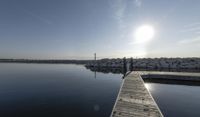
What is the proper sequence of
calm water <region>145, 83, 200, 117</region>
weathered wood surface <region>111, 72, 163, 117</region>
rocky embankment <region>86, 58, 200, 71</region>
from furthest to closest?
rocky embankment <region>86, 58, 200, 71</region>, calm water <region>145, 83, 200, 117</region>, weathered wood surface <region>111, 72, 163, 117</region>

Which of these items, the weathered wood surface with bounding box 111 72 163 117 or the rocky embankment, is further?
the rocky embankment

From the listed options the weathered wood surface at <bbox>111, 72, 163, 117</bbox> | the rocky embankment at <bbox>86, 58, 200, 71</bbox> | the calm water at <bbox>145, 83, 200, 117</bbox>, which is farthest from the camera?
the rocky embankment at <bbox>86, 58, 200, 71</bbox>

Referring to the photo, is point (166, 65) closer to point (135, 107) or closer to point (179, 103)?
point (179, 103)

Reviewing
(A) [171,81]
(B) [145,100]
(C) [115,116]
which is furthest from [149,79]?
(C) [115,116]

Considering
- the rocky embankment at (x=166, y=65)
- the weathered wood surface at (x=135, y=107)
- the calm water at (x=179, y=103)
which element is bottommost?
the calm water at (x=179, y=103)

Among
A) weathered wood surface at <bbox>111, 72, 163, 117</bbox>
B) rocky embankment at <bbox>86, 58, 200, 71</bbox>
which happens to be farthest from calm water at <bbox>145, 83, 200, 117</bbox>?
rocky embankment at <bbox>86, 58, 200, 71</bbox>

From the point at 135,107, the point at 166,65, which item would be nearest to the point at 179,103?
the point at 135,107

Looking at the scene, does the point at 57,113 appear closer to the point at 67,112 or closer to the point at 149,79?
the point at 67,112

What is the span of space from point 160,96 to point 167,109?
373 cm

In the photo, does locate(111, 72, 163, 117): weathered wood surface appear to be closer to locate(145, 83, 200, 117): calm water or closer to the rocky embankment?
locate(145, 83, 200, 117): calm water

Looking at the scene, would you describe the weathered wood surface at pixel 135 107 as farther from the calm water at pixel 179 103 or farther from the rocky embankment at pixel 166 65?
the rocky embankment at pixel 166 65

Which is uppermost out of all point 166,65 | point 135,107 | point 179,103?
point 166,65

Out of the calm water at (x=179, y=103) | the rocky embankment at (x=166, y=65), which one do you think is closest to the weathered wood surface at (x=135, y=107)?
the calm water at (x=179, y=103)

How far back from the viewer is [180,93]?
15.7 meters
